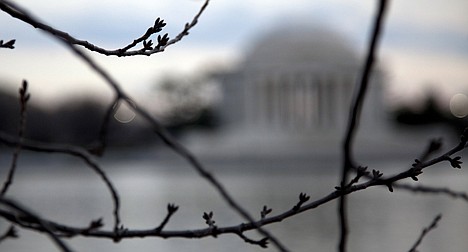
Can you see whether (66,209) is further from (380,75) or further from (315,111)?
(380,75)

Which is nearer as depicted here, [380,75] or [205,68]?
[380,75]

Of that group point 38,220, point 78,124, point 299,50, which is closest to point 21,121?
point 38,220

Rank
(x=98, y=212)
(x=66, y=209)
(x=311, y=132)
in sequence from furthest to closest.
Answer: (x=311, y=132) → (x=66, y=209) → (x=98, y=212)

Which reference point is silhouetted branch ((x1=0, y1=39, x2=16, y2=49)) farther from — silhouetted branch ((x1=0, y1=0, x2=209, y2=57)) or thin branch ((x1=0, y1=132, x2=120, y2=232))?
thin branch ((x1=0, y1=132, x2=120, y2=232))

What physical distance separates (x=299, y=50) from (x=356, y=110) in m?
43.2

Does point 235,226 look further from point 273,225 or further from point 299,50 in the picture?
point 299,50

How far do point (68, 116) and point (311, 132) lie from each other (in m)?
16.7

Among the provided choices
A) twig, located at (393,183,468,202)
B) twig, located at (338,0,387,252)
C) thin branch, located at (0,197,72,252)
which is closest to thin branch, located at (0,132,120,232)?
thin branch, located at (0,197,72,252)

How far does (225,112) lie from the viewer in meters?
47.9

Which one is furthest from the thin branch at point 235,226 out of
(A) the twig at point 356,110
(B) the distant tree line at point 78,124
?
(B) the distant tree line at point 78,124

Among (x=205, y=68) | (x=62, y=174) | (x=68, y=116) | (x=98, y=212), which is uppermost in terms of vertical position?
(x=205, y=68)

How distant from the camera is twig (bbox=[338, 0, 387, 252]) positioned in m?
0.58

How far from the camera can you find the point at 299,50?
43625 millimetres

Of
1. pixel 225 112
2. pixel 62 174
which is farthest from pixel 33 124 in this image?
pixel 62 174
